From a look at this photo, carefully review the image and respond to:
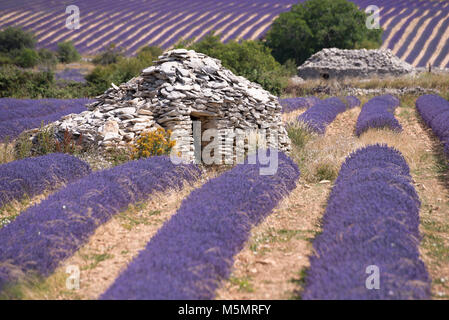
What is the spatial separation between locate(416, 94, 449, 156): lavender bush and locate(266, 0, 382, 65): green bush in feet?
43.1

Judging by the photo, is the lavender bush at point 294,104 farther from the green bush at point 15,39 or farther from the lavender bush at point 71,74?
the green bush at point 15,39

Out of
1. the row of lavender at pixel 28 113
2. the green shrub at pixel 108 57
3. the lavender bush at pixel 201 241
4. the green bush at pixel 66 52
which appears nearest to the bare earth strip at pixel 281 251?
the lavender bush at pixel 201 241

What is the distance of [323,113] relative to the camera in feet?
37.2

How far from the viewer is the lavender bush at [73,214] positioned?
2.95 meters

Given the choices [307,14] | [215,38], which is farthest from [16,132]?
[307,14]

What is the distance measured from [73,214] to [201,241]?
1.42 metres

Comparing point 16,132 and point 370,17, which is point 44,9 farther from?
point 16,132

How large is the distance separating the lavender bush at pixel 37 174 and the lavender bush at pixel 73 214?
69 cm


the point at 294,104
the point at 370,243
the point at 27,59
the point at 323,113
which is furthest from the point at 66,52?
the point at 370,243

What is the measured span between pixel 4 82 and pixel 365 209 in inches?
635

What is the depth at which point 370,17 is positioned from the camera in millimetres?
26984

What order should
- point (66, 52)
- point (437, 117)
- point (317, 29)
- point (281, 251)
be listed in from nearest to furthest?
point (281, 251), point (437, 117), point (317, 29), point (66, 52)

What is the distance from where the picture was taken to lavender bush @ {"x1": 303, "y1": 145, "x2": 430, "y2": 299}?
2.32 meters

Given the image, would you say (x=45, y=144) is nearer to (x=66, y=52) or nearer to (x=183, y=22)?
(x=66, y=52)
